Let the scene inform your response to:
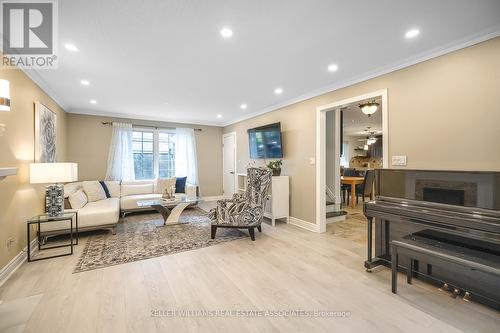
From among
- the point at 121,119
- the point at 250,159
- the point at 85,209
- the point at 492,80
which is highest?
the point at 121,119

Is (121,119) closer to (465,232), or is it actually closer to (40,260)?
(40,260)

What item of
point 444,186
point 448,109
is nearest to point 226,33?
point 448,109

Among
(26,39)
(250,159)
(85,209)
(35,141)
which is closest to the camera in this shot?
(26,39)

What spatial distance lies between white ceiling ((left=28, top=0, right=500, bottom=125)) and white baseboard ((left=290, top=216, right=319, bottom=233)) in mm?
2383

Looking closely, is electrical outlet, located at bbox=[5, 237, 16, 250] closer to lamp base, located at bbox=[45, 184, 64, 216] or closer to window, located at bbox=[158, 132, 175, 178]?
lamp base, located at bbox=[45, 184, 64, 216]

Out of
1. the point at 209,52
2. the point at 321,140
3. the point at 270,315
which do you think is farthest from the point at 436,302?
the point at 209,52

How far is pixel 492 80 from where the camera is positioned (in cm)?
210

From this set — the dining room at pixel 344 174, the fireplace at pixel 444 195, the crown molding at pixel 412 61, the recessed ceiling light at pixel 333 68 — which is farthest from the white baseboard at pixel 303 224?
the recessed ceiling light at pixel 333 68

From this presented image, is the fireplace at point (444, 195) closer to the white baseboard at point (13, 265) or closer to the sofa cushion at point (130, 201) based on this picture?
the white baseboard at point (13, 265)

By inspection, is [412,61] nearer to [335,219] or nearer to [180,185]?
[335,219]

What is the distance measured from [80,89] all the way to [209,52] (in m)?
2.81

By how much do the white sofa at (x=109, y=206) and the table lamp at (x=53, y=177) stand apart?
0.32m

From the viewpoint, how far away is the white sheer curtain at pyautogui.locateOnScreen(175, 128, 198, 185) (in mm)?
6520

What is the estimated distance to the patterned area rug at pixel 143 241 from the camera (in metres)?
2.82
